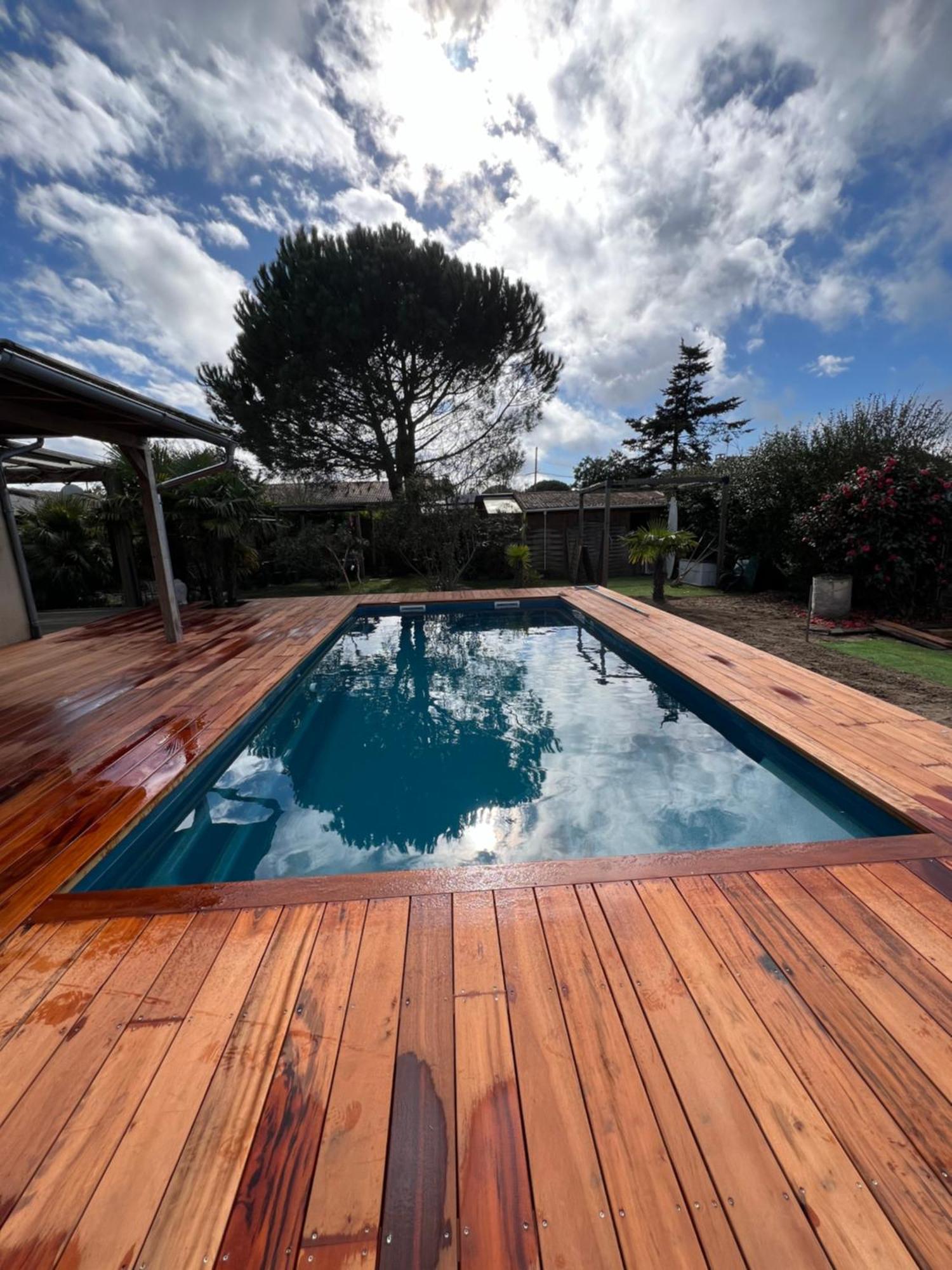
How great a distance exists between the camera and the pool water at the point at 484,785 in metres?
2.70

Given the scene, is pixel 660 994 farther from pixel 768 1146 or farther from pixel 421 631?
pixel 421 631

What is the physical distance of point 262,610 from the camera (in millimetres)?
8203

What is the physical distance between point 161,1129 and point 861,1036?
1534 millimetres

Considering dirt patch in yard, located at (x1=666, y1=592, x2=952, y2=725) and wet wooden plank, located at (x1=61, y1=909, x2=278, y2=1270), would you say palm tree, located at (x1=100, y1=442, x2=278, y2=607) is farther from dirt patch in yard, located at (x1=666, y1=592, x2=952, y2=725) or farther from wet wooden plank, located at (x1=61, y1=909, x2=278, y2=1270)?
wet wooden plank, located at (x1=61, y1=909, x2=278, y2=1270)

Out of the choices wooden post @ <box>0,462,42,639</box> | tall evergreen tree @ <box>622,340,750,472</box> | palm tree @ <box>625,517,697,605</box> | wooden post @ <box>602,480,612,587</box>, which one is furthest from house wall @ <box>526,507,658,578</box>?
tall evergreen tree @ <box>622,340,750,472</box>

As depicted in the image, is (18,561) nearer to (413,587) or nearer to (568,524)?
(413,587)

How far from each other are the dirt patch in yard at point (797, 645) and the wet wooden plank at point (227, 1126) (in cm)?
398

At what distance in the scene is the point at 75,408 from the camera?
439 cm

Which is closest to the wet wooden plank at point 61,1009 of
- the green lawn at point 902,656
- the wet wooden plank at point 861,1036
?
the wet wooden plank at point 861,1036

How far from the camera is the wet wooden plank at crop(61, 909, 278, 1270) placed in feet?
3.01

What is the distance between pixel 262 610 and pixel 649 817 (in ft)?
22.3

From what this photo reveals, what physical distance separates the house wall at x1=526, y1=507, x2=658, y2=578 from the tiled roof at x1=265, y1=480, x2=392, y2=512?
3.95m

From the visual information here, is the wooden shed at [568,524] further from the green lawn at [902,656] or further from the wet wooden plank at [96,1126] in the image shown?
the wet wooden plank at [96,1126]

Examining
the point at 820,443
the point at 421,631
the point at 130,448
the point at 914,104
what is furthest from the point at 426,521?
the point at 914,104
